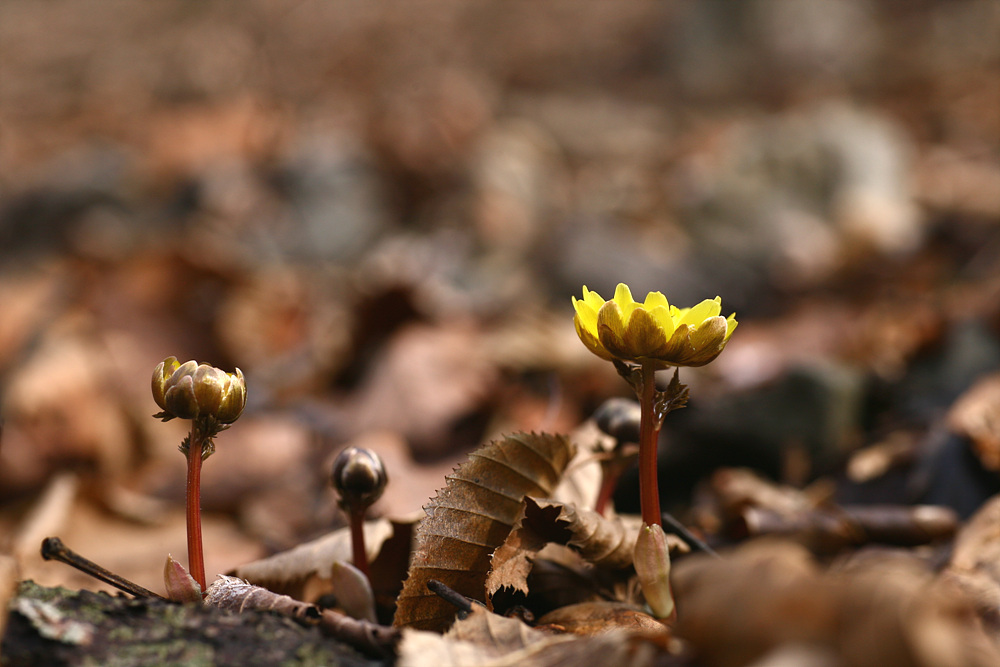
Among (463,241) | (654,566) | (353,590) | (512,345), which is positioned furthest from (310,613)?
(463,241)

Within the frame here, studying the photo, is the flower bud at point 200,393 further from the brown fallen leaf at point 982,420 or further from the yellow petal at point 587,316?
the brown fallen leaf at point 982,420

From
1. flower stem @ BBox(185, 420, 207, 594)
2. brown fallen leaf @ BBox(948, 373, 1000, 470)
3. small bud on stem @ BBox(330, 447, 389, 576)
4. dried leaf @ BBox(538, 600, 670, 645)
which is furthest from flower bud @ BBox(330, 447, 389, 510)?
brown fallen leaf @ BBox(948, 373, 1000, 470)

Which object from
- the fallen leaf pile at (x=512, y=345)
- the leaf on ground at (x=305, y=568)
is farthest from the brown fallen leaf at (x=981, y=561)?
the leaf on ground at (x=305, y=568)

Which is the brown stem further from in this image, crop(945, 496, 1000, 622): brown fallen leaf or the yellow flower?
crop(945, 496, 1000, 622): brown fallen leaf

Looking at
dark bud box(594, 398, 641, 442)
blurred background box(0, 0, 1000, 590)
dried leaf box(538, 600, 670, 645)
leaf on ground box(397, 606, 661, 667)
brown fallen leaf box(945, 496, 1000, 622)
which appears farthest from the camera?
blurred background box(0, 0, 1000, 590)

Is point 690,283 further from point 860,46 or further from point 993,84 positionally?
point 860,46
